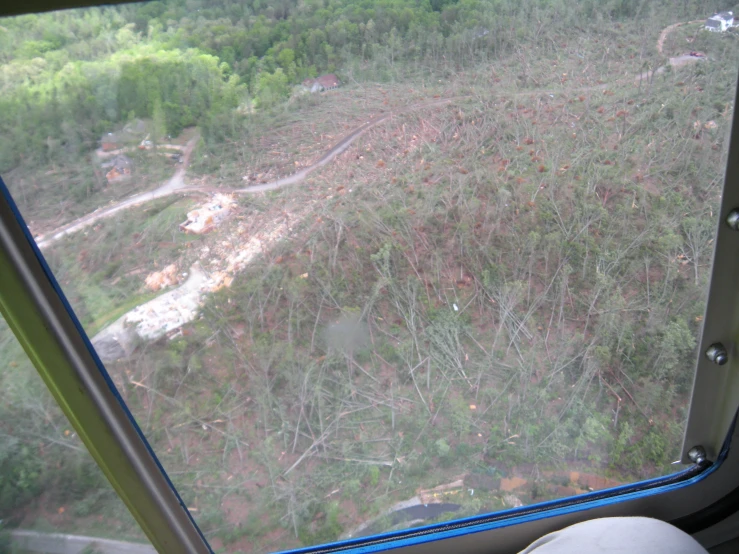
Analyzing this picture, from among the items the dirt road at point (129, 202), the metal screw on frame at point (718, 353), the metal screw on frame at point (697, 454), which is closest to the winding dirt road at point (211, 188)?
the dirt road at point (129, 202)

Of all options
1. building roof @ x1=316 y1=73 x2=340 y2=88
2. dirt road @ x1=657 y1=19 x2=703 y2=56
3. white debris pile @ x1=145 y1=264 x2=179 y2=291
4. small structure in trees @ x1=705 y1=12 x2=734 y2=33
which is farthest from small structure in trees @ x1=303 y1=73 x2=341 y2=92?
small structure in trees @ x1=705 y1=12 x2=734 y2=33

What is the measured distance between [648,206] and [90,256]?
1451mm

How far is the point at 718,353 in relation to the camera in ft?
4.11

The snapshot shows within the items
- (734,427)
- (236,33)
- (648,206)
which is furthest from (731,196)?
(236,33)

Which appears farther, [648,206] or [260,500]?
[260,500]

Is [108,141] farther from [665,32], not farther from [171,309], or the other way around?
[665,32]

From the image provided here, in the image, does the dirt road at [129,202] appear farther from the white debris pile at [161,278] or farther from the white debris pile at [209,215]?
the white debris pile at [161,278]

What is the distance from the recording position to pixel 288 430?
4.38 feet

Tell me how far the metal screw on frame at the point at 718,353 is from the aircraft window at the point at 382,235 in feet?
0.15

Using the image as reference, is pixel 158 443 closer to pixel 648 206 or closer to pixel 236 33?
pixel 236 33

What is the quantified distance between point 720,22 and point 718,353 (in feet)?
2.73

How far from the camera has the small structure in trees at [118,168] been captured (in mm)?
1156

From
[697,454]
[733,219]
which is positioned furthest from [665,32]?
[697,454]

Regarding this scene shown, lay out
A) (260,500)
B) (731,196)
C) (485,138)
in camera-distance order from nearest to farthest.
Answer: (731,196), (485,138), (260,500)
